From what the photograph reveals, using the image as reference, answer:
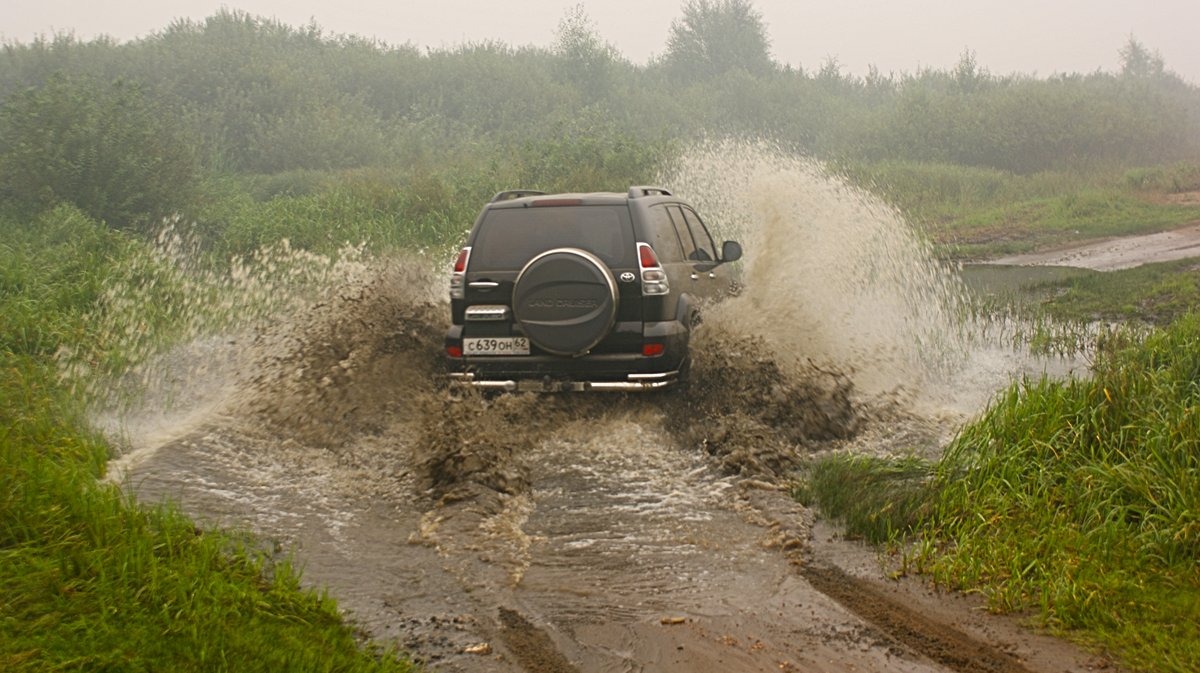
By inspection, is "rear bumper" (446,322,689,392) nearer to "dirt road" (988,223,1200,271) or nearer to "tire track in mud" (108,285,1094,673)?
"tire track in mud" (108,285,1094,673)

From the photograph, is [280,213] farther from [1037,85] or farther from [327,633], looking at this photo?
[1037,85]

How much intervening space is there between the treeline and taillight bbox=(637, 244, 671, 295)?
16.2m

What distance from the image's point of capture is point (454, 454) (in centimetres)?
750

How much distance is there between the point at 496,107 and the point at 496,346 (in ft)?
135

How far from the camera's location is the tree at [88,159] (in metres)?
20.3

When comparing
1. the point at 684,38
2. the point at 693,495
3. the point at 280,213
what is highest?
the point at 684,38

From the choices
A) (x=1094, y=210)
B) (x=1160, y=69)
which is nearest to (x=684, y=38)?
(x=1160, y=69)

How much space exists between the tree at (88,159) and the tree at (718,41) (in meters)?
47.3

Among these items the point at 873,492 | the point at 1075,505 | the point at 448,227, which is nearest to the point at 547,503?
the point at 873,492

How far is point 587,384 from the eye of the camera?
849cm

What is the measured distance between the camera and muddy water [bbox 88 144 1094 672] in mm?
5020

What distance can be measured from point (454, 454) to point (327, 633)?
9.49 ft

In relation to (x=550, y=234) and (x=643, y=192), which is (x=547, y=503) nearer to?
(x=550, y=234)

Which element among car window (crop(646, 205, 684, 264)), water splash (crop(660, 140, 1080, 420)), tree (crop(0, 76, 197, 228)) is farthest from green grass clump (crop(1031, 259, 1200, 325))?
tree (crop(0, 76, 197, 228))
